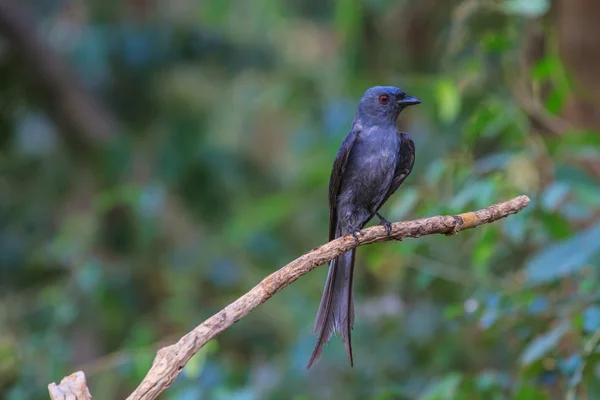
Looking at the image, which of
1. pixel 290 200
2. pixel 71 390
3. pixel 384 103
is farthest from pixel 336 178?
pixel 290 200

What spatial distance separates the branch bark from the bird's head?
3.43ft

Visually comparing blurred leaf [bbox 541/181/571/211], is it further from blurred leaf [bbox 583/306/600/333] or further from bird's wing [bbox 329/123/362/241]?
bird's wing [bbox 329/123/362/241]

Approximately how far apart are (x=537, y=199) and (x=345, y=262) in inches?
36.1

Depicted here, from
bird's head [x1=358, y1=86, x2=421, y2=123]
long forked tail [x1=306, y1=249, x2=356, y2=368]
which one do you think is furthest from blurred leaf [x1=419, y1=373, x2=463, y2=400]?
bird's head [x1=358, y1=86, x2=421, y2=123]

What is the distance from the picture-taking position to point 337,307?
3223mm

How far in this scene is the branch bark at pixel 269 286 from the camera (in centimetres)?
225

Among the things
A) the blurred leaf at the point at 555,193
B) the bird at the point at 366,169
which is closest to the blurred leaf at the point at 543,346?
the blurred leaf at the point at 555,193

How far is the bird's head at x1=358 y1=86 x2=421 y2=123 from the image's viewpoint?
3.86 meters

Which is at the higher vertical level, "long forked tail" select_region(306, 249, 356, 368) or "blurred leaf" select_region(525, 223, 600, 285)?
"long forked tail" select_region(306, 249, 356, 368)

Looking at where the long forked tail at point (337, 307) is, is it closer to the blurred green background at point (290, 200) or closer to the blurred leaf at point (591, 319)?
the blurred green background at point (290, 200)

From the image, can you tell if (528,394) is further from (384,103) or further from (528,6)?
(528,6)

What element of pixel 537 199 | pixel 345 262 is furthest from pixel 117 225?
pixel 537 199

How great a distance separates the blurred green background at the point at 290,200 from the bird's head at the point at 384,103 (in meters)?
0.34

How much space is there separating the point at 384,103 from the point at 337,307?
1.17 m
